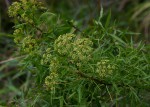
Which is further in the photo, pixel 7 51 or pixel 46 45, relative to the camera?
pixel 7 51

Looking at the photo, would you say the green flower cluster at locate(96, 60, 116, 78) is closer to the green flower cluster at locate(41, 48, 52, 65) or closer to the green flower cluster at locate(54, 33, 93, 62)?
the green flower cluster at locate(54, 33, 93, 62)

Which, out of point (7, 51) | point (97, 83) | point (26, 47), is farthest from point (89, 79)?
point (7, 51)

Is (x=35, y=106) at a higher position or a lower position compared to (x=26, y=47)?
lower

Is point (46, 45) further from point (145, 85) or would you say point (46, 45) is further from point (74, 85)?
point (145, 85)

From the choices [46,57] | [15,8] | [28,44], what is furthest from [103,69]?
[15,8]

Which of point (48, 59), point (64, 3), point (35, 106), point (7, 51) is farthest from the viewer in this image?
point (64, 3)

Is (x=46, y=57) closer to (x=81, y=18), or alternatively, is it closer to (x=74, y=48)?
(x=74, y=48)

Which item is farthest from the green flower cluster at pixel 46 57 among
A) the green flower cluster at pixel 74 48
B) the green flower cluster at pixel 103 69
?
the green flower cluster at pixel 103 69
